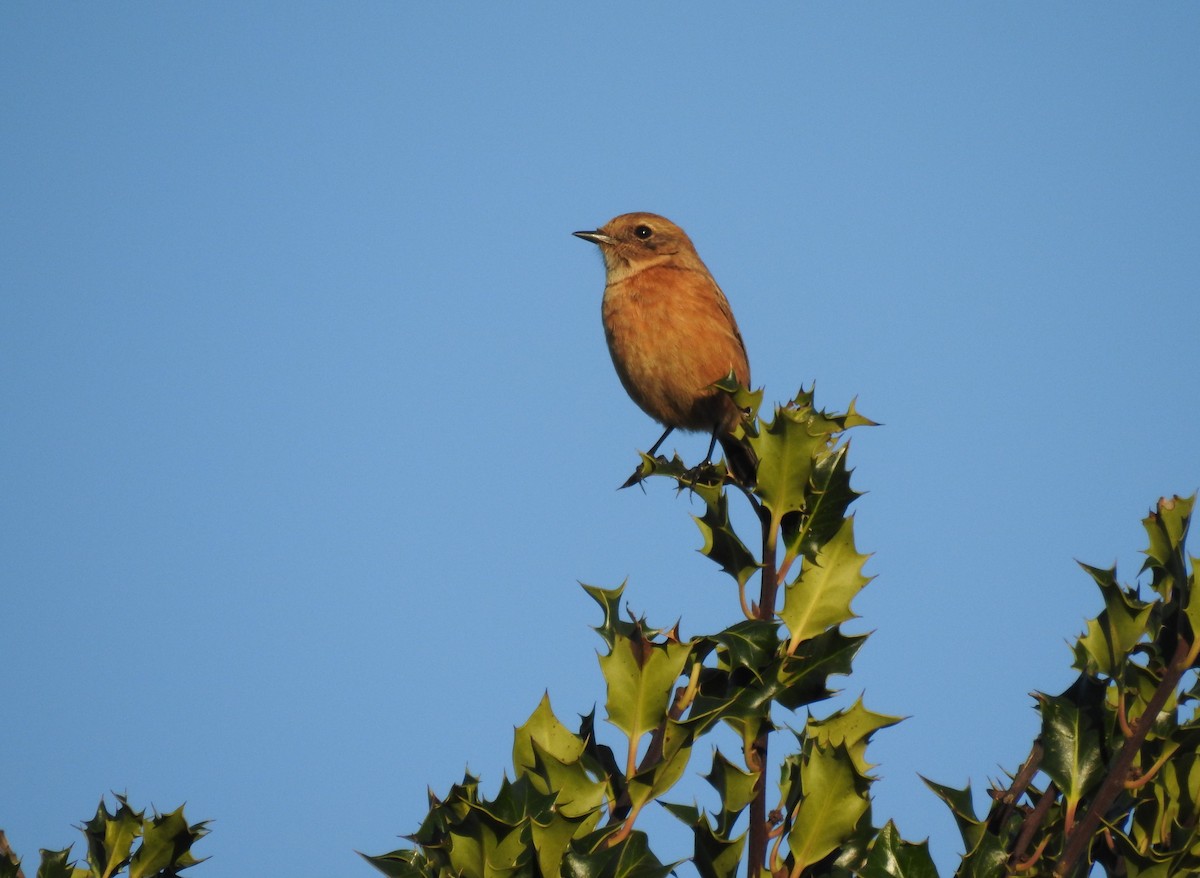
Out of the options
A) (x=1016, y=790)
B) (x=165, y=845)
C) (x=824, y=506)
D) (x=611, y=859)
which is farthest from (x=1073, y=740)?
(x=165, y=845)

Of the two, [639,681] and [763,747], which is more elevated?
[639,681]

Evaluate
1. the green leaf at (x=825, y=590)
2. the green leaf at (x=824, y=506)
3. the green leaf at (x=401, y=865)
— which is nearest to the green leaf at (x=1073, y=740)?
the green leaf at (x=825, y=590)

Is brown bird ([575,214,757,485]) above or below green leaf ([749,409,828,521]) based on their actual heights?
above

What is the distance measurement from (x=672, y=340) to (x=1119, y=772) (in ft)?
19.5

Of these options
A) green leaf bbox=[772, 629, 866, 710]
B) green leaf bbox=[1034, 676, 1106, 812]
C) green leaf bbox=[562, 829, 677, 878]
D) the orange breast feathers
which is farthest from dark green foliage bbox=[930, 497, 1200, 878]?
the orange breast feathers

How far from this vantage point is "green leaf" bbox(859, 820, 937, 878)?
268 cm

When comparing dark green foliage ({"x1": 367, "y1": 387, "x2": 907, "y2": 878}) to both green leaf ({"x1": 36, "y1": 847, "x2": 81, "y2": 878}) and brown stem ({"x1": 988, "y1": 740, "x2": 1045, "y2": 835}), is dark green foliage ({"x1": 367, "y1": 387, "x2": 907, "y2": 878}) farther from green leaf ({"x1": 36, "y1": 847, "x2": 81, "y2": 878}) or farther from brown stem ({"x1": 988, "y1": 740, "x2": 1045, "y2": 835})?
green leaf ({"x1": 36, "y1": 847, "x2": 81, "y2": 878})

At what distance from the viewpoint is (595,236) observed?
9.50 meters

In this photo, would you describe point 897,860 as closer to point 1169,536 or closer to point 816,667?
point 816,667

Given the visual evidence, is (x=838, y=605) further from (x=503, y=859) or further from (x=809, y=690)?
(x=503, y=859)

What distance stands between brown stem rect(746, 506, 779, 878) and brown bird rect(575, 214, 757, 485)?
459cm

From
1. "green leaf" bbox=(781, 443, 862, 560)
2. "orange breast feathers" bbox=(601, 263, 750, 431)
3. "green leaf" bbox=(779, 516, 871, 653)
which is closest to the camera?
"green leaf" bbox=(779, 516, 871, 653)

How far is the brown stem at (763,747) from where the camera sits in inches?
110

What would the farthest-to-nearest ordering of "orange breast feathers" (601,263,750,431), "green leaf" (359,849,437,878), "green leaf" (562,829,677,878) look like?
"orange breast feathers" (601,263,750,431) → "green leaf" (359,849,437,878) → "green leaf" (562,829,677,878)
